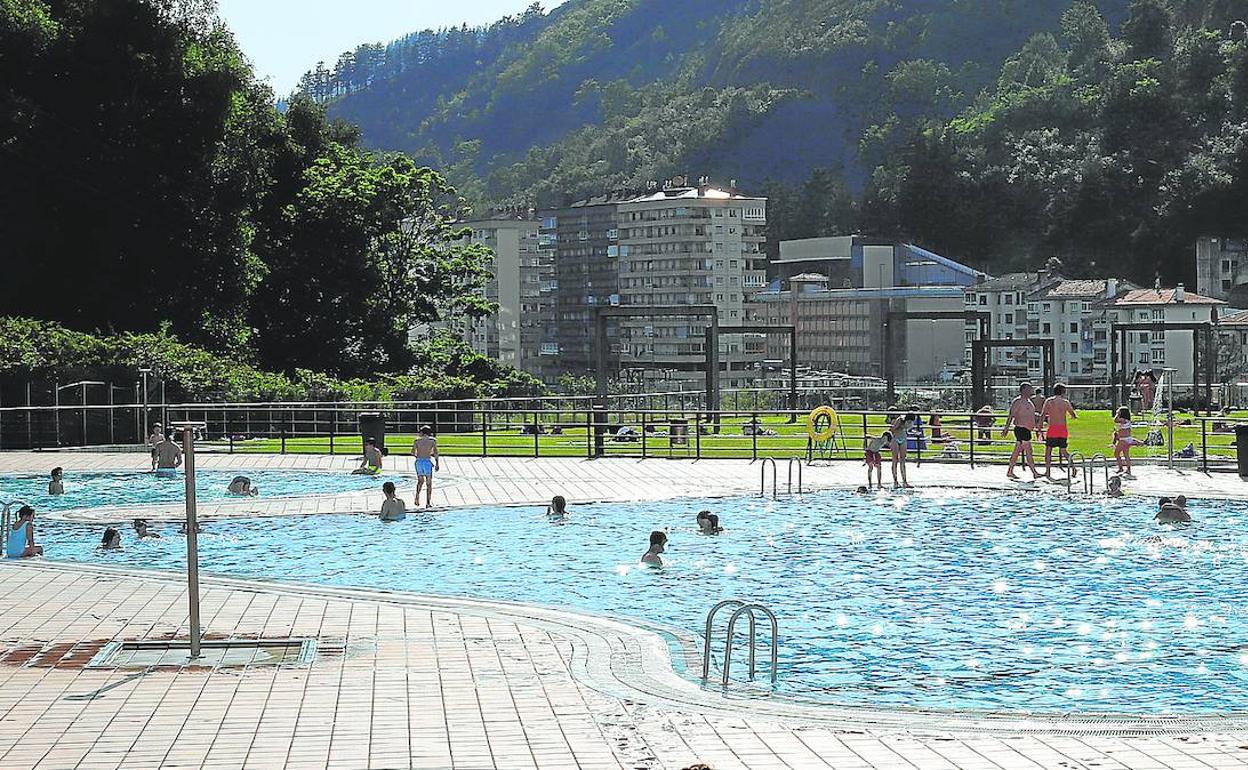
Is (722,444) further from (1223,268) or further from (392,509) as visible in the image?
(1223,268)

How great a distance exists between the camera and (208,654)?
10.5 metres

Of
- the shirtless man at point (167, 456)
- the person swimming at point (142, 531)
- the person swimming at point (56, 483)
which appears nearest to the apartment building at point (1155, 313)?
the shirtless man at point (167, 456)

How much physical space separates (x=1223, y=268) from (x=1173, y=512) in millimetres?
97963

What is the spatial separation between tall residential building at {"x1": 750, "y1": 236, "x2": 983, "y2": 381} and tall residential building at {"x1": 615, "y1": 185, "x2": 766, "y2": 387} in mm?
5396

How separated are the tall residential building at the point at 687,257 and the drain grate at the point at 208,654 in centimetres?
13479

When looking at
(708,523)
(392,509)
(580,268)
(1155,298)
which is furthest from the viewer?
(580,268)

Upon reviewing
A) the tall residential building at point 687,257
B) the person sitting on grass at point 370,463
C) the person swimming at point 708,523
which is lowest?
the person swimming at point 708,523

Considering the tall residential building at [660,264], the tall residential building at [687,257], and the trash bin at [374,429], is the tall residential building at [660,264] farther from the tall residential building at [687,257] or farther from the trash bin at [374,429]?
the trash bin at [374,429]

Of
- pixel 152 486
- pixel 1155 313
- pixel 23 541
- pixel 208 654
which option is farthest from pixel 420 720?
pixel 1155 313

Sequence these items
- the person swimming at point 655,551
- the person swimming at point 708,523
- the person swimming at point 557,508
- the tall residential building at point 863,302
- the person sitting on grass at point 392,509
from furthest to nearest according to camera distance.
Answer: the tall residential building at point 863,302
the person swimming at point 557,508
the person sitting on grass at point 392,509
the person swimming at point 708,523
the person swimming at point 655,551

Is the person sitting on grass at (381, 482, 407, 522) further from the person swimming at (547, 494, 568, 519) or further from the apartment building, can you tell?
the apartment building

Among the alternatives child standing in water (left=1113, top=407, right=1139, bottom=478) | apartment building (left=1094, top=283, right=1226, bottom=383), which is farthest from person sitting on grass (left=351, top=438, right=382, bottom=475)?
apartment building (left=1094, top=283, right=1226, bottom=383)

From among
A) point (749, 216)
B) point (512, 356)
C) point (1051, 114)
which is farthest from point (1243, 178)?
point (512, 356)

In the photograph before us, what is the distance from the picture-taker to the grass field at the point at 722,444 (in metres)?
31.6
